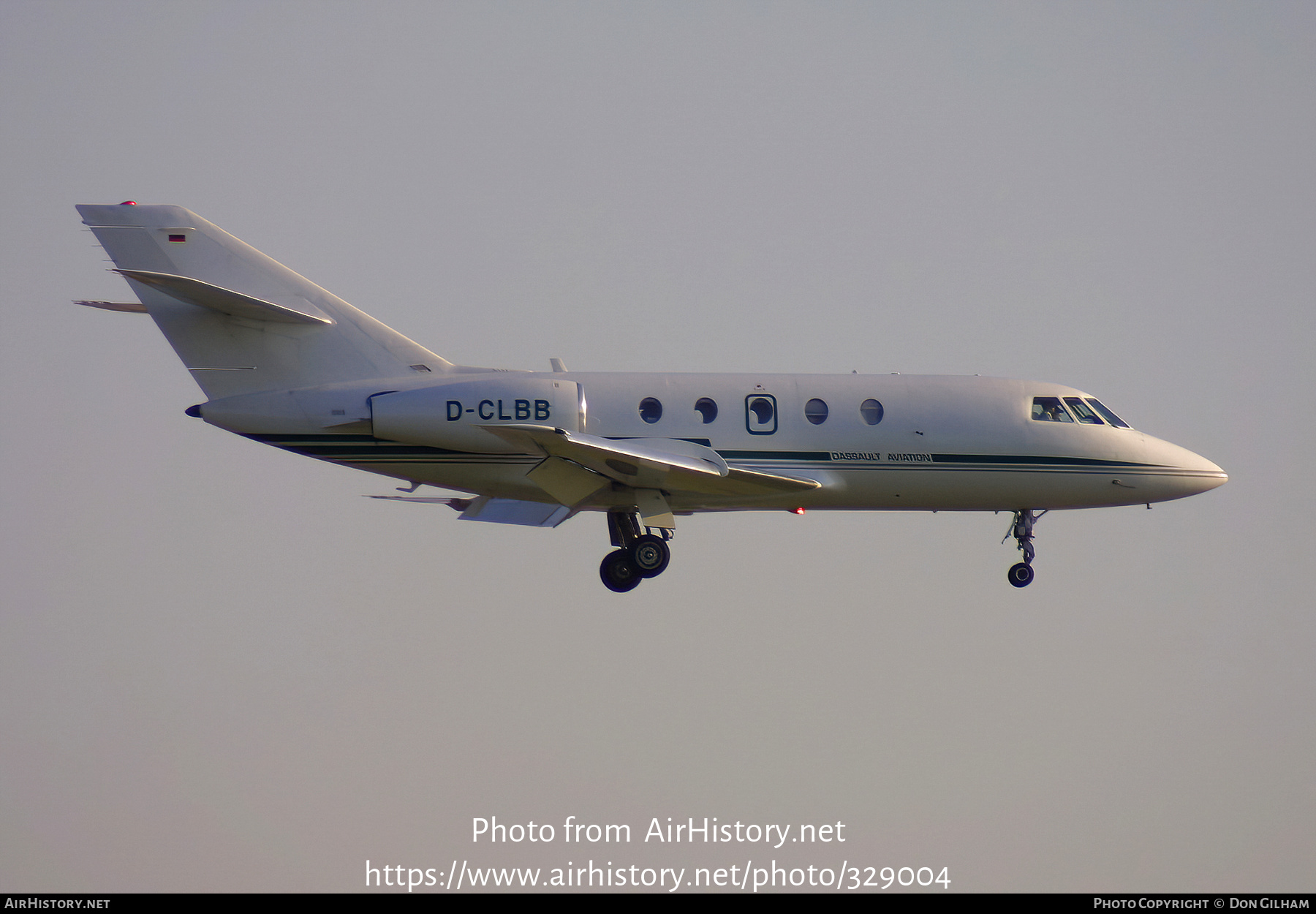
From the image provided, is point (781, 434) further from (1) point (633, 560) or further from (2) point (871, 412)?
(1) point (633, 560)

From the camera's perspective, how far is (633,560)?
2720cm

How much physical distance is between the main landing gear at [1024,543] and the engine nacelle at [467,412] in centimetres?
816

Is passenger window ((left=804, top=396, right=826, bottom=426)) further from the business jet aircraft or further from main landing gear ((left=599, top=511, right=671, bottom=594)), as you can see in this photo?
main landing gear ((left=599, top=511, right=671, bottom=594))

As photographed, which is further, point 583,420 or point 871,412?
point 871,412

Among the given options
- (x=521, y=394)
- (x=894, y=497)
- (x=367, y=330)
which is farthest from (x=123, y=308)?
(x=894, y=497)

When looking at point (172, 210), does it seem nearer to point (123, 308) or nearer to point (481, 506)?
point (123, 308)

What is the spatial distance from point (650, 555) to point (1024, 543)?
6.71 metres

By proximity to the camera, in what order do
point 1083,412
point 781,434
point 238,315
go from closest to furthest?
point 238,315 → point 781,434 → point 1083,412

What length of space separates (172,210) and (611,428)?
7.92m

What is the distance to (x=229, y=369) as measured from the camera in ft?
85.6

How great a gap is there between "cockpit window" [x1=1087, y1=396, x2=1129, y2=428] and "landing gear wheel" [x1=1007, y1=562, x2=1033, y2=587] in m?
2.89

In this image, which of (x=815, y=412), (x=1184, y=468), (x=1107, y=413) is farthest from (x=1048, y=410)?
(x=815, y=412)

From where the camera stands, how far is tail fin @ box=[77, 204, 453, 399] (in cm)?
2602

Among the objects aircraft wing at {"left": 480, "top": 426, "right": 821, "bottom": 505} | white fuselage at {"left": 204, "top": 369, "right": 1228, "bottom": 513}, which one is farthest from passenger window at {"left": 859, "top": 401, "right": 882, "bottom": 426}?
aircraft wing at {"left": 480, "top": 426, "right": 821, "bottom": 505}
